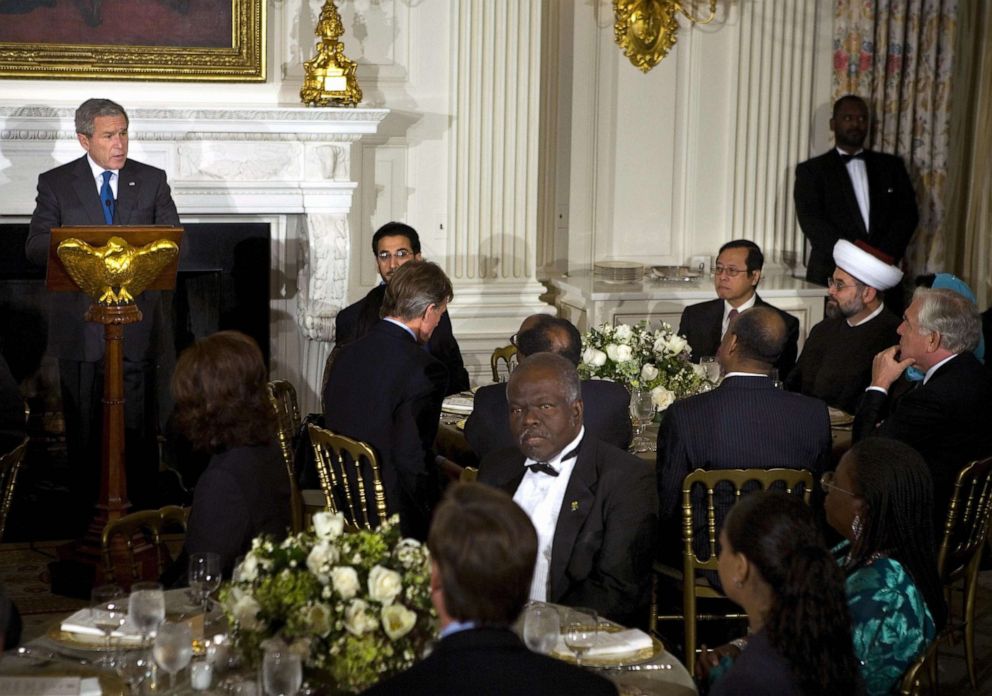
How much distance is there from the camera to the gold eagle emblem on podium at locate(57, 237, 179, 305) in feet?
15.9

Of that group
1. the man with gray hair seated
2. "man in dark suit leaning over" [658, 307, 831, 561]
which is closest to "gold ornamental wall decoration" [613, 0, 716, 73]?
the man with gray hair seated

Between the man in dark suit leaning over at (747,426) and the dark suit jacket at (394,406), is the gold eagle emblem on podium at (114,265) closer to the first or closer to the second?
the dark suit jacket at (394,406)

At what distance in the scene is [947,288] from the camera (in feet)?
15.8

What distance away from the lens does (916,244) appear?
25.5 feet

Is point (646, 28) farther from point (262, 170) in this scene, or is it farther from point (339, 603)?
point (339, 603)

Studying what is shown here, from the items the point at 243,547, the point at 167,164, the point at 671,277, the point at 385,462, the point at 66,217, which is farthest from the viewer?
the point at 671,277

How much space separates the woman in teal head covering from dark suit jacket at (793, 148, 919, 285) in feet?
1.96

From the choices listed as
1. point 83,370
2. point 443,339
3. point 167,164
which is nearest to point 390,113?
point 167,164

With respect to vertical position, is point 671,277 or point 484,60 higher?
point 484,60

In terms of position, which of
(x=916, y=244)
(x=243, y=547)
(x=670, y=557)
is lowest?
(x=670, y=557)

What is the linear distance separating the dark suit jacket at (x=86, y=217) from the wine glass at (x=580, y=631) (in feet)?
10.5

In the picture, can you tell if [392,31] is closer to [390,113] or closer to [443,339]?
[390,113]

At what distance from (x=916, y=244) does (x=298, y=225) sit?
3537 millimetres

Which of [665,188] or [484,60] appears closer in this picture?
[484,60]
